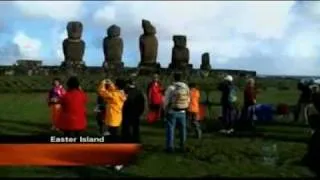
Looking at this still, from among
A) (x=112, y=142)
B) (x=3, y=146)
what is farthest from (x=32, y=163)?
(x=112, y=142)

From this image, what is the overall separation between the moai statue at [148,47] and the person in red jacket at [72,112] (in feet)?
73.8

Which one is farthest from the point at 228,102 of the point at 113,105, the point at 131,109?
the point at 131,109

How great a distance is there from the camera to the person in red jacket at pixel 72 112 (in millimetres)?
11281

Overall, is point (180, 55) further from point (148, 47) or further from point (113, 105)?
point (113, 105)

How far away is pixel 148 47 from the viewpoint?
113ft

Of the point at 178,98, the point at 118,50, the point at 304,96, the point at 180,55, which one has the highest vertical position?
the point at 118,50

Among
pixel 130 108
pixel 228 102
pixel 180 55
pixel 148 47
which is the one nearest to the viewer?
pixel 130 108

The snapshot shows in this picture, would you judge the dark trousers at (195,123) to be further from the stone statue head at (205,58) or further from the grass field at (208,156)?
the stone statue head at (205,58)

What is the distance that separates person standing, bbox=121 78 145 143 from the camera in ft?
39.7

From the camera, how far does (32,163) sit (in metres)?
11.2

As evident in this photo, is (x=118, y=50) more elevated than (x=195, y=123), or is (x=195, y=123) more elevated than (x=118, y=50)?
(x=118, y=50)

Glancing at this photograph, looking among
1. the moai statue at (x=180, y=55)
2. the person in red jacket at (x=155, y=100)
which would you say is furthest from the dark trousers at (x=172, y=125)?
the moai statue at (x=180, y=55)

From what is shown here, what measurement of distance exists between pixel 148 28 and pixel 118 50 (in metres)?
2.30

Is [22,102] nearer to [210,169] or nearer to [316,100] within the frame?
[210,169]
